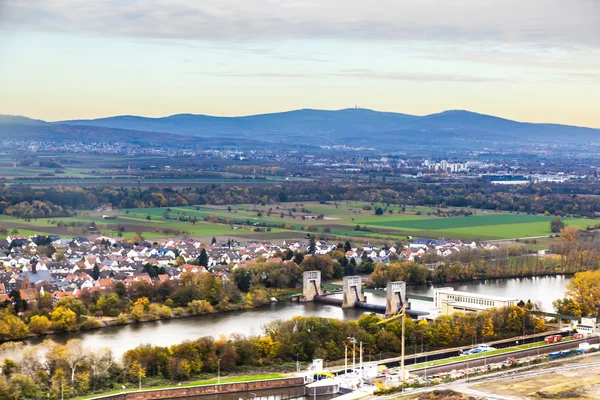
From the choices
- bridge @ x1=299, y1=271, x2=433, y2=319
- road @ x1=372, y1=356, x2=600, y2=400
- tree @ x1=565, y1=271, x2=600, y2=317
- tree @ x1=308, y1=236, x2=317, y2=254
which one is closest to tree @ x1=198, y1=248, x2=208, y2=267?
tree @ x1=308, y1=236, x2=317, y2=254

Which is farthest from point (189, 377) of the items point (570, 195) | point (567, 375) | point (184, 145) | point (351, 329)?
point (184, 145)

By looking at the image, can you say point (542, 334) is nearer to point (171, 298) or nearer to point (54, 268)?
point (171, 298)

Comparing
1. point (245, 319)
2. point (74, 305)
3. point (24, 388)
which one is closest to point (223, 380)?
point (24, 388)

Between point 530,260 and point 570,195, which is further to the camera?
point 570,195

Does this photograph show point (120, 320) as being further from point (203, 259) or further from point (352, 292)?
point (203, 259)

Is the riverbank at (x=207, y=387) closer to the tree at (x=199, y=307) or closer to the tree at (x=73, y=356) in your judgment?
the tree at (x=73, y=356)

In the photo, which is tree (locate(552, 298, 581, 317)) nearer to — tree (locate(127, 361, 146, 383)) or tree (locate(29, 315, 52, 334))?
tree (locate(127, 361, 146, 383))
